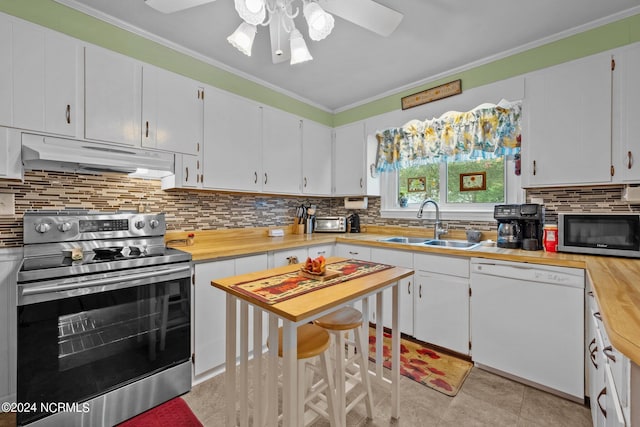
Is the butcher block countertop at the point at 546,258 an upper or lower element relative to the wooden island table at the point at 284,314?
upper

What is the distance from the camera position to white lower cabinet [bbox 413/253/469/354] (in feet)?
7.16

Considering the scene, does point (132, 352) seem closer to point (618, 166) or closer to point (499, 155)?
point (499, 155)

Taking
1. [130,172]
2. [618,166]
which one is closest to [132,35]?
[130,172]

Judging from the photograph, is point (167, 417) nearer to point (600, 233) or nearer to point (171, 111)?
point (171, 111)

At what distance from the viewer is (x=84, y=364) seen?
149 centimetres

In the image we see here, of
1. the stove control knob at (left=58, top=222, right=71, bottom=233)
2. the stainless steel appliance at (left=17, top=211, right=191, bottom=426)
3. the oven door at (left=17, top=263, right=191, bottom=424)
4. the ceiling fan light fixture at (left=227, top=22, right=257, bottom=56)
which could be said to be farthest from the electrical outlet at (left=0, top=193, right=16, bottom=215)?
the ceiling fan light fixture at (left=227, top=22, right=257, bottom=56)

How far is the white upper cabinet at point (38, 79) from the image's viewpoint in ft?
5.11

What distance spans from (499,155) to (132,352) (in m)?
3.10

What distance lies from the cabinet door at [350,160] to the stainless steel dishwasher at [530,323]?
162 centimetres

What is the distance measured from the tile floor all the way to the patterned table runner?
0.86 m

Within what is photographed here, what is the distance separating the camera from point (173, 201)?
241 centimetres

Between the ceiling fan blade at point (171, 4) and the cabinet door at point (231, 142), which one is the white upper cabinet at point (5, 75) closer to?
the ceiling fan blade at point (171, 4)

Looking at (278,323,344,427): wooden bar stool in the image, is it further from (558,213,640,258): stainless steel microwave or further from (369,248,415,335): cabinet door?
(558,213,640,258): stainless steel microwave

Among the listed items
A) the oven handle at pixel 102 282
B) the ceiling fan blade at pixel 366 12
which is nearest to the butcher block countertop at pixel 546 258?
the oven handle at pixel 102 282
